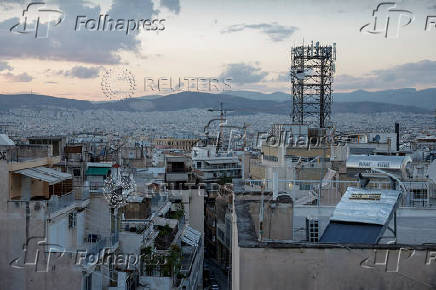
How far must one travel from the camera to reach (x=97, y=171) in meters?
17.2

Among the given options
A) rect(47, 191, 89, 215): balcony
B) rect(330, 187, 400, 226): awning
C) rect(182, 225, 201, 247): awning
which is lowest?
rect(182, 225, 201, 247): awning

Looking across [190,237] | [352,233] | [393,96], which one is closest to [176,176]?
[190,237]

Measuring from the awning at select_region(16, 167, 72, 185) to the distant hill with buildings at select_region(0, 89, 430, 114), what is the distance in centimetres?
5118

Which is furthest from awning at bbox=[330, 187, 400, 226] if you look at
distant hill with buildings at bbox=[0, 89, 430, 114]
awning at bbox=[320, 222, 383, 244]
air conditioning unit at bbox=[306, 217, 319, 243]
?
distant hill with buildings at bbox=[0, 89, 430, 114]

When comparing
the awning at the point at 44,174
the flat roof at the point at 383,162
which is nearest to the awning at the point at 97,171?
the awning at the point at 44,174

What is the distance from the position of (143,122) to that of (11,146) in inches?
5334

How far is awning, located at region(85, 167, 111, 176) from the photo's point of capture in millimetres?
17047

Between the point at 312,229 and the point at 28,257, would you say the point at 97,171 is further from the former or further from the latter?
the point at 312,229

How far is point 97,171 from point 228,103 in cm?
9333

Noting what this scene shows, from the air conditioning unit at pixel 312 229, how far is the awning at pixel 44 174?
5.96 metres

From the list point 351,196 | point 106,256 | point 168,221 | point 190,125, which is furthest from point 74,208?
point 190,125

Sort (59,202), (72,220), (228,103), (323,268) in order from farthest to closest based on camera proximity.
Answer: (228,103)
(72,220)
(59,202)
(323,268)

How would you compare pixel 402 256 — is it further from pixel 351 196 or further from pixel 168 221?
pixel 168 221

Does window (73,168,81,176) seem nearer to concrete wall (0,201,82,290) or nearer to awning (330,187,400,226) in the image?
concrete wall (0,201,82,290)
